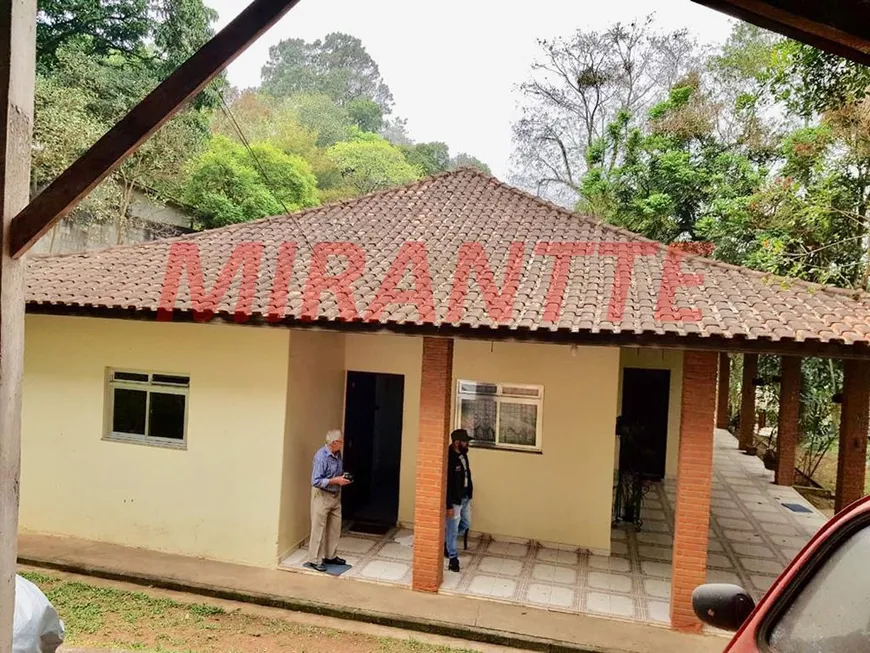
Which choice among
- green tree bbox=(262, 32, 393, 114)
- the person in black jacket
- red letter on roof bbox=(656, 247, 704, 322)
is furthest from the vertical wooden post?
green tree bbox=(262, 32, 393, 114)

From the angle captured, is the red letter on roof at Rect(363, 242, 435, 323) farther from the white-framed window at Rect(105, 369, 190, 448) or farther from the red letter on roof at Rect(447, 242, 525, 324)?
the white-framed window at Rect(105, 369, 190, 448)

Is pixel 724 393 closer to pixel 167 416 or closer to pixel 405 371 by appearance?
pixel 405 371

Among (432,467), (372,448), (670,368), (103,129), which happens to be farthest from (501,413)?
(103,129)

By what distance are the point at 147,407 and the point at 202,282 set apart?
6.26ft

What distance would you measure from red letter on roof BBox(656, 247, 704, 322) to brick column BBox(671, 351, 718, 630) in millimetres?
499

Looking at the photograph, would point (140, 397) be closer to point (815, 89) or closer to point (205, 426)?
point (205, 426)

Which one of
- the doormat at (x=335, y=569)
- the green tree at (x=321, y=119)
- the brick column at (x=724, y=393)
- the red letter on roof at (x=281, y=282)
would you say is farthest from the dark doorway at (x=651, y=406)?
the green tree at (x=321, y=119)

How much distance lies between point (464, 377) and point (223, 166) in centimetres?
1485

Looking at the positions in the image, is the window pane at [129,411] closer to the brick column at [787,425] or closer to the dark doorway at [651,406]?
the dark doorway at [651,406]

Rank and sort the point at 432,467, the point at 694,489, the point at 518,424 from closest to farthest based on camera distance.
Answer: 1. the point at 694,489
2. the point at 432,467
3. the point at 518,424

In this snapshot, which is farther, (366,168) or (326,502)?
(366,168)

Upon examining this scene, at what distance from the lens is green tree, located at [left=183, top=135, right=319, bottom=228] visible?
19547mm

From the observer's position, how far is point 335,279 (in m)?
7.70

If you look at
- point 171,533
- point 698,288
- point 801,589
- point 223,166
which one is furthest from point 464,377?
point 223,166
